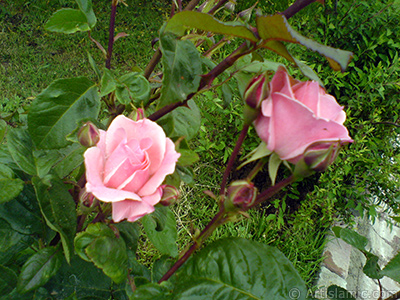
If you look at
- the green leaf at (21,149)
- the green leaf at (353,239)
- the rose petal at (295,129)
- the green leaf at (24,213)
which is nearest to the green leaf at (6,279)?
the green leaf at (24,213)

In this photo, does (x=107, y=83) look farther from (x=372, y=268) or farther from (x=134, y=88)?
(x=372, y=268)

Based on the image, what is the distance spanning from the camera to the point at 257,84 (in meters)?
0.43

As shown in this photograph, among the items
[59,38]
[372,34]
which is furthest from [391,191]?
[59,38]

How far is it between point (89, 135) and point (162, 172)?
0.12 m

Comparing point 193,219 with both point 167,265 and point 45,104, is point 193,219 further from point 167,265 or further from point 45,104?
point 45,104

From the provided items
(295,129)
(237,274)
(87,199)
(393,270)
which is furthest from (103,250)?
(393,270)

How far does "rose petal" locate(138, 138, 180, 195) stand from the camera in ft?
1.43

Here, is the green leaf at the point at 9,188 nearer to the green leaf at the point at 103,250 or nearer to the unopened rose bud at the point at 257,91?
the green leaf at the point at 103,250

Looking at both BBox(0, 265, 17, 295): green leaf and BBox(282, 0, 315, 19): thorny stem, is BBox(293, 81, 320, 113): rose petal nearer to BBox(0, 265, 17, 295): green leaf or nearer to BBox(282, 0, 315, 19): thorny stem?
BBox(282, 0, 315, 19): thorny stem

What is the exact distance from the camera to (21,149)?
62 cm

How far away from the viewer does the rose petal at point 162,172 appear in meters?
0.44

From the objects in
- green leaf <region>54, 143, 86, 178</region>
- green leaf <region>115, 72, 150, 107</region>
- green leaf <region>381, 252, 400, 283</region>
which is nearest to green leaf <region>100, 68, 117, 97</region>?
green leaf <region>115, 72, 150, 107</region>

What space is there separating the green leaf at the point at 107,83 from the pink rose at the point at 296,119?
27 cm

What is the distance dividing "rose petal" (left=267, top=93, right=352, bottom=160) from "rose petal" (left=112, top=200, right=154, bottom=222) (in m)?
0.17
